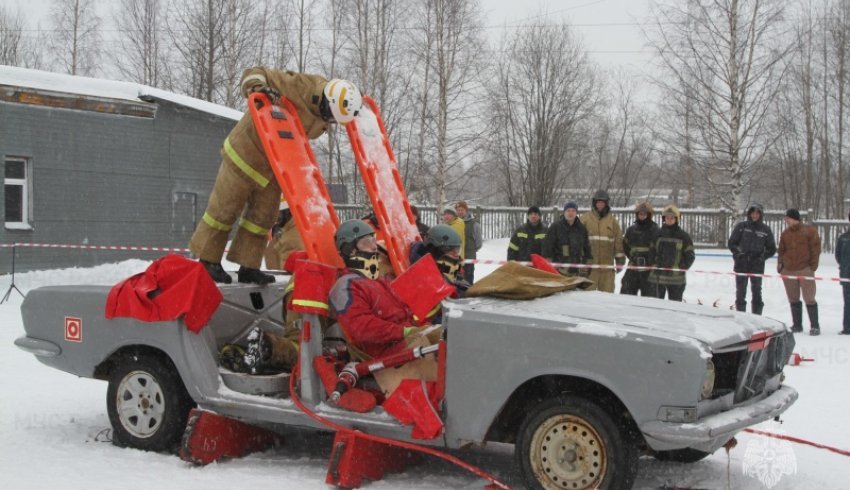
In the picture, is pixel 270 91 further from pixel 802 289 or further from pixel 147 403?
pixel 802 289

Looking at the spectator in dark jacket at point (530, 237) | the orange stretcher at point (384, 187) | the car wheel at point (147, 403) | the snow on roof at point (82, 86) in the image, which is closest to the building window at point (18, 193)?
the snow on roof at point (82, 86)

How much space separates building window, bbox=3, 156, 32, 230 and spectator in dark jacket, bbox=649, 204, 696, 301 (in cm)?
1275

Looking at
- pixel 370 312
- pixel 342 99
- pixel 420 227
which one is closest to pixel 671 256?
pixel 420 227

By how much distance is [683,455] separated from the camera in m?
5.83

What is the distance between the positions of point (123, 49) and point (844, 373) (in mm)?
Result: 38189

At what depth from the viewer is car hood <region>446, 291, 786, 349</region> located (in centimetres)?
468

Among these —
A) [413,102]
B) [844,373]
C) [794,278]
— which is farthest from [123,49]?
[844,373]

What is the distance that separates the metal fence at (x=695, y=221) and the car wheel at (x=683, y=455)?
1835cm

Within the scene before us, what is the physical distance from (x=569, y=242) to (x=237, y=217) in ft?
21.1

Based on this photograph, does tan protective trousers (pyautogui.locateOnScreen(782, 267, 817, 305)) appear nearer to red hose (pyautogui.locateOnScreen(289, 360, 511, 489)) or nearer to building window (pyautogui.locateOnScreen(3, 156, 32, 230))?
red hose (pyautogui.locateOnScreen(289, 360, 511, 489))

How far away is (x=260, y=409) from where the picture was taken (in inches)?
224

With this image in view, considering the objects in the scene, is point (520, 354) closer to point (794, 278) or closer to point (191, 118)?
point (794, 278)

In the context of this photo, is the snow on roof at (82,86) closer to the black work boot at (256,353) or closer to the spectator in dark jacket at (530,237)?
the spectator in dark jacket at (530,237)

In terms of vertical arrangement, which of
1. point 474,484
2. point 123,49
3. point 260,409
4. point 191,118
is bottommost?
point 474,484
